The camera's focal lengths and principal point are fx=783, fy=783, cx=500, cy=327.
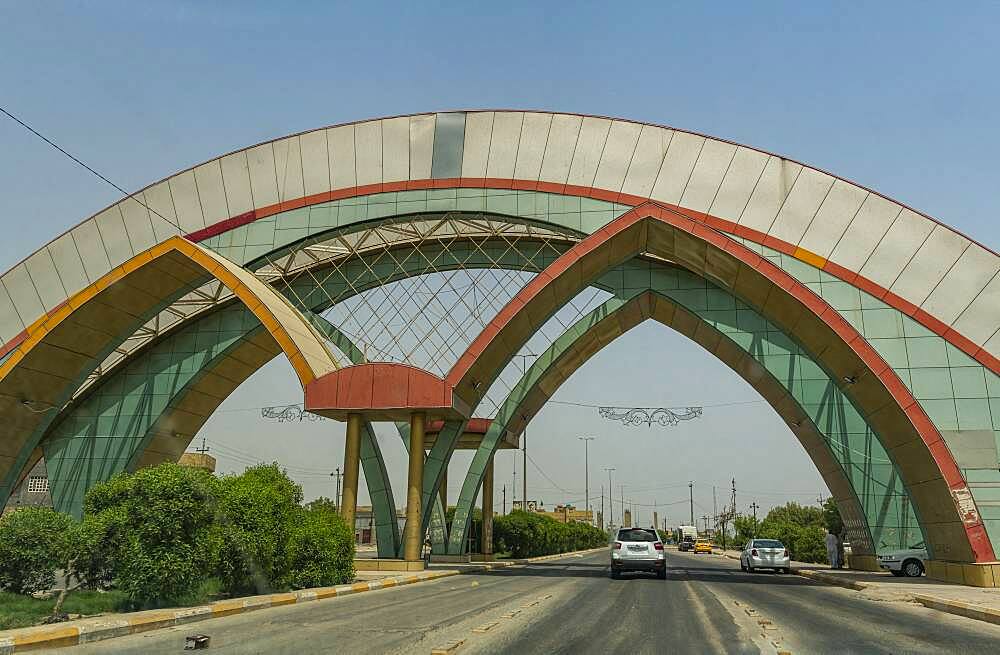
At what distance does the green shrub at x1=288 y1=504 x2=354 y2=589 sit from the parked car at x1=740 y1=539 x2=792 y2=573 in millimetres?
18921

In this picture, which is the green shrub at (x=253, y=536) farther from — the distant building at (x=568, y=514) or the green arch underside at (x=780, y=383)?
the distant building at (x=568, y=514)

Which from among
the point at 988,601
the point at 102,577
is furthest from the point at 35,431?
the point at 988,601

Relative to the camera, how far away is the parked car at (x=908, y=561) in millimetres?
26344

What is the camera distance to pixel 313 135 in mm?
31875

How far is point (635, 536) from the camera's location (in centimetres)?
2498

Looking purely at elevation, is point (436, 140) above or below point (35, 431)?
above

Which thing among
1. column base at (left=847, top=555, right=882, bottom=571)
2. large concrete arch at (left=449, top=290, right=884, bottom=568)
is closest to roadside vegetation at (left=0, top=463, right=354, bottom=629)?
large concrete arch at (left=449, top=290, right=884, bottom=568)

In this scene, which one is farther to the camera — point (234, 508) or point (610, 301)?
point (610, 301)

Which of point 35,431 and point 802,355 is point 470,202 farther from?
point 35,431

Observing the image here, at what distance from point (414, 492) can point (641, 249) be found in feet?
39.8

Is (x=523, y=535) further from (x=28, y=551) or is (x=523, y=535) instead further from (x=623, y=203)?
(x=28, y=551)

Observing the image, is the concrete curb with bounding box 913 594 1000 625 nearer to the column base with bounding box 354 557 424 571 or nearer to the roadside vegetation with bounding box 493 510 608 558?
the column base with bounding box 354 557 424 571

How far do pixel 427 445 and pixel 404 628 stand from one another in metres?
26.7

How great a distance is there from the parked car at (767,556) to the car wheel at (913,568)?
246 inches
